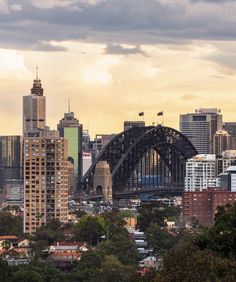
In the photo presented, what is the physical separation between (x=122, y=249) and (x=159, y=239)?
51.7 feet

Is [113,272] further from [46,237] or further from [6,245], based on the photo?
[46,237]

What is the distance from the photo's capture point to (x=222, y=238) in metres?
73.2

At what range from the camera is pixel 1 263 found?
98.2m

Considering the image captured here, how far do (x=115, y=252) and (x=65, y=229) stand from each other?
3611 centimetres

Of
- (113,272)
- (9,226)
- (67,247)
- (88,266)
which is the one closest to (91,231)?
(67,247)

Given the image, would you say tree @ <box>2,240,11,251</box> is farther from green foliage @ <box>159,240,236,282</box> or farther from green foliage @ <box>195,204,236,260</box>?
green foliage @ <box>159,240,236,282</box>

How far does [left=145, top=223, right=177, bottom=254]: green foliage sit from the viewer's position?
158 meters

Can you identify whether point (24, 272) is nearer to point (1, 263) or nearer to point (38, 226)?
point (1, 263)

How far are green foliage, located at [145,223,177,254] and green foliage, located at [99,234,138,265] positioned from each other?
290 centimetres

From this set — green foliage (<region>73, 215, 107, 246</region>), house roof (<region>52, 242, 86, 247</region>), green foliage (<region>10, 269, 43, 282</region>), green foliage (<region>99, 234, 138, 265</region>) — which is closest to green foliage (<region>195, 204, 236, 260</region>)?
green foliage (<region>10, 269, 43, 282</region>)

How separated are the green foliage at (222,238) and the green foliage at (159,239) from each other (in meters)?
75.9

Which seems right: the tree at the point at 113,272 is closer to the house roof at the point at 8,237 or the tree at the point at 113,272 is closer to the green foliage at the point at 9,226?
the house roof at the point at 8,237

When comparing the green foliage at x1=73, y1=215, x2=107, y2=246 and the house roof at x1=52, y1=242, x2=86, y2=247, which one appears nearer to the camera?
the house roof at x1=52, y1=242, x2=86, y2=247

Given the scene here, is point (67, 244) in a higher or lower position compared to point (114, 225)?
lower
